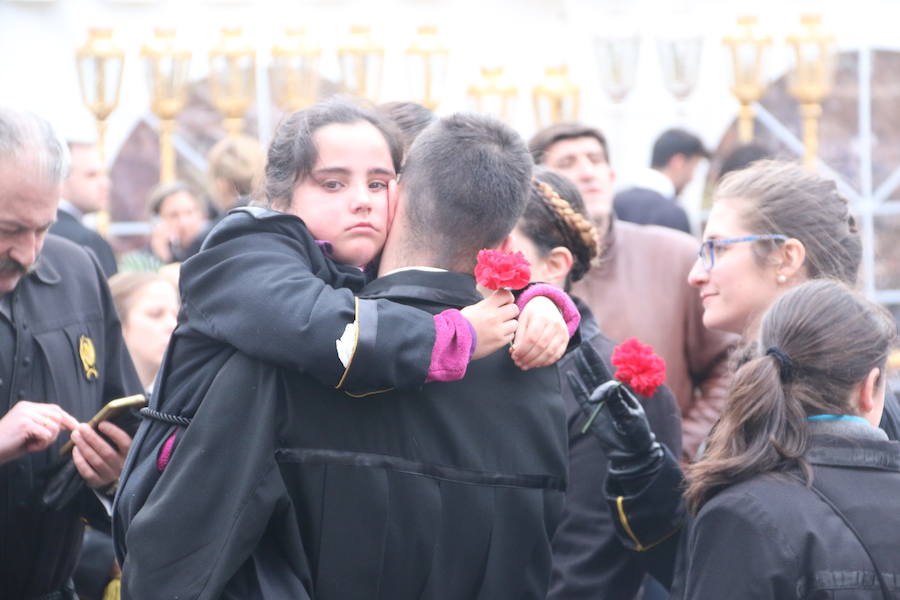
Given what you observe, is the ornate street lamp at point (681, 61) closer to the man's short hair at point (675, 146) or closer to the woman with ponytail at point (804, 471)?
the man's short hair at point (675, 146)

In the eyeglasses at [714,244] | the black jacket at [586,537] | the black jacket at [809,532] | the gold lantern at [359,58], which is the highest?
the gold lantern at [359,58]

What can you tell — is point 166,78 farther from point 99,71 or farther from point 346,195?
point 346,195

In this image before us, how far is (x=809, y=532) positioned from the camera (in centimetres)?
251

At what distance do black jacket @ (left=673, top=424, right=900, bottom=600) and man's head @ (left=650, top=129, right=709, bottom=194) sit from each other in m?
5.57

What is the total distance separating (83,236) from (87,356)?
234 cm

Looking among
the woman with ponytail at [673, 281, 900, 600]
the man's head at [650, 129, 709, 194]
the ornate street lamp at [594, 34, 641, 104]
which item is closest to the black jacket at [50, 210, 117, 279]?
the woman with ponytail at [673, 281, 900, 600]

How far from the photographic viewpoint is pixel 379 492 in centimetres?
246

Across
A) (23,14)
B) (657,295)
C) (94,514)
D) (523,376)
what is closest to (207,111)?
Answer: (23,14)

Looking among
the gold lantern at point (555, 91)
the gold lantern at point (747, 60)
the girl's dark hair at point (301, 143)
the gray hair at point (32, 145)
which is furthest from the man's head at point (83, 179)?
the gold lantern at point (747, 60)

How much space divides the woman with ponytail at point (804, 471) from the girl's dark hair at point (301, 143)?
0.88 metres

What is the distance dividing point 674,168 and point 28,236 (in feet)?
18.3

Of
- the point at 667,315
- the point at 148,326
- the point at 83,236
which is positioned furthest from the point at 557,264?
the point at 83,236

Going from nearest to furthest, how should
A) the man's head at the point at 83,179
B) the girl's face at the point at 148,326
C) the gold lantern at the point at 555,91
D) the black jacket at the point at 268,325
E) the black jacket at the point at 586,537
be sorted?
1. the black jacket at the point at 268,325
2. the black jacket at the point at 586,537
3. the girl's face at the point at 148,326
4. the man's head at the point at 83,179
5. the gold lantern at the point at 555,91

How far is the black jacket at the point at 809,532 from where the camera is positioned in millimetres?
2502
